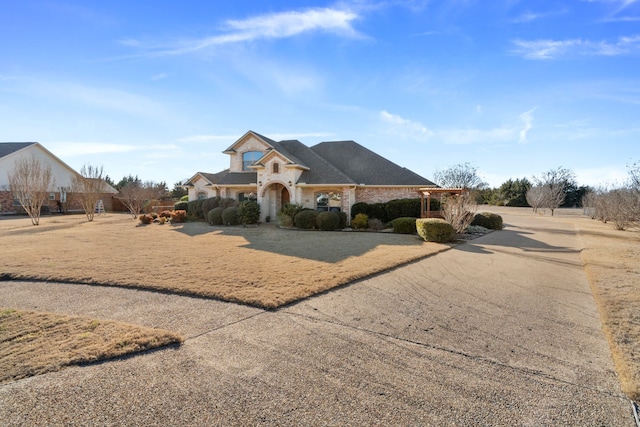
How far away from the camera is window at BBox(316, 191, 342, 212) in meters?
23.4

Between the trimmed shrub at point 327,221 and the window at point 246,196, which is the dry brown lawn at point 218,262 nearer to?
the trimmed shrub at point 327,221

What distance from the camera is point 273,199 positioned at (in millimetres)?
25703

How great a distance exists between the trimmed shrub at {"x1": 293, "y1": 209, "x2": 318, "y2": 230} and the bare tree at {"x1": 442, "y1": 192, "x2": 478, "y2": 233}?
7.85m

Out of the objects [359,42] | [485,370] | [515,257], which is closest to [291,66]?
[359,42]

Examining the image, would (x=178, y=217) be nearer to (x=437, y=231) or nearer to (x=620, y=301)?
(x=437, y=231)

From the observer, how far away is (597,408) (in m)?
3.42

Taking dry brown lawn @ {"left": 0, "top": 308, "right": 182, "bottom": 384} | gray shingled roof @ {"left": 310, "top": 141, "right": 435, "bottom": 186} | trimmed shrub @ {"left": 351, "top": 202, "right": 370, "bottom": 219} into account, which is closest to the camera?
dry brown lawn @ {"left": 0, "top": 308, "right": 182, "bottom": 384}

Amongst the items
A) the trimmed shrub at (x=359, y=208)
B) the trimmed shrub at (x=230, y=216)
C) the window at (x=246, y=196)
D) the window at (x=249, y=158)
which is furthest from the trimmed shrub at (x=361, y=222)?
the window at (x=249, y=158)

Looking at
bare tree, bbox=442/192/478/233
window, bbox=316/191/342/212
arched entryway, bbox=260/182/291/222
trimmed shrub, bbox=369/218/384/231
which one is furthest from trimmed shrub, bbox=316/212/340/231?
bare tree, bbox=442/192/478/233

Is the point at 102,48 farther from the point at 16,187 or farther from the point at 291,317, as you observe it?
the point at 16,187

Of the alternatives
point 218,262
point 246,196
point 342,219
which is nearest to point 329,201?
point 342,219

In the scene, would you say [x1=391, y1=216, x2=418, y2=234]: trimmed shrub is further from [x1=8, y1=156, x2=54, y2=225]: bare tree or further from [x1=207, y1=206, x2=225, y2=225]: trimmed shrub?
[x1=8, y1=156, x2=54, y2=225]: bare tree

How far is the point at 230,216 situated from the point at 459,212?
14.7 metres

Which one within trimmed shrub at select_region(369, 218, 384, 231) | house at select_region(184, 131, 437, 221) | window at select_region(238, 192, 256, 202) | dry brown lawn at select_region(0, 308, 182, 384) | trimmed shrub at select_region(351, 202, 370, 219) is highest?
house at select_region(184, 131, 437, 221)
